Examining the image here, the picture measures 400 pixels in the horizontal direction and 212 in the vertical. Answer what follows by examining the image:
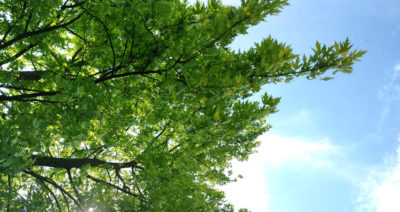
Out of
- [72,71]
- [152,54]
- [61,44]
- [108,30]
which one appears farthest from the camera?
[61,44]

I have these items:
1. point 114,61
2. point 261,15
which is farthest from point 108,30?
point 261,15

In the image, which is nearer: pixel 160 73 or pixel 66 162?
pixel 160 73

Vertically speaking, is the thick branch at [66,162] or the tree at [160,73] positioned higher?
the thick branch at [66,162]

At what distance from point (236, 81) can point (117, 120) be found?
3.24m

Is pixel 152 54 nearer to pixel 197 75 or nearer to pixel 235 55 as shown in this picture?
pixel 197 75

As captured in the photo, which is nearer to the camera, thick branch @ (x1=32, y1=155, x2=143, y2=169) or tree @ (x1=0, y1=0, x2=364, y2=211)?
tree @ (x1=0, y1=0, x2=364, y2=211)

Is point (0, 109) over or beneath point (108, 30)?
over

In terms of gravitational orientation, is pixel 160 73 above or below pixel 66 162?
below

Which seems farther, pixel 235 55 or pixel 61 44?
pixel 61 44

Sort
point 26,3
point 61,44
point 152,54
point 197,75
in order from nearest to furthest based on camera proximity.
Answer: point 197,75, point 152,54, point 26,3, point 61,44

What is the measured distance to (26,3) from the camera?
502 cm

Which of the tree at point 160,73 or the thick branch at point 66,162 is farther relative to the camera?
the thick branch at point 66,162

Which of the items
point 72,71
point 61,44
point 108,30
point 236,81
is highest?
point 61,44

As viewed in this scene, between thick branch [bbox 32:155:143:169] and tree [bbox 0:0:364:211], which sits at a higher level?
thick branch [bbox 32:155:143:169]
